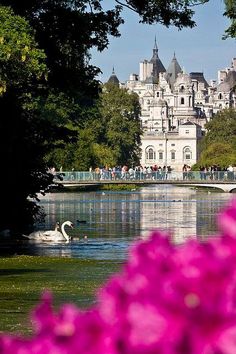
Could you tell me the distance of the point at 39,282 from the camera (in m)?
17.0

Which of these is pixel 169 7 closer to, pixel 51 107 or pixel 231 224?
pixel 231 224

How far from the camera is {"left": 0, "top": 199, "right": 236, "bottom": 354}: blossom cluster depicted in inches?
67.4

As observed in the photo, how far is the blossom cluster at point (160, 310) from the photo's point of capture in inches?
67.4

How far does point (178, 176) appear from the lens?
105875mm

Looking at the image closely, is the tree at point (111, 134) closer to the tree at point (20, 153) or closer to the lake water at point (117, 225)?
the lake water at point (117, 225)

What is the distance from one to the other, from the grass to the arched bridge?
7010cm

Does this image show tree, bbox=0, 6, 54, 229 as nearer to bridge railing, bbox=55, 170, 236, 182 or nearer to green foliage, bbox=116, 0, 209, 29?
green foliage, bbox=116, 0, 209, 29

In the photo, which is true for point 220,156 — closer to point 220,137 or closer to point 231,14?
point 220,137

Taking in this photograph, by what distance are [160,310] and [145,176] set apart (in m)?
103

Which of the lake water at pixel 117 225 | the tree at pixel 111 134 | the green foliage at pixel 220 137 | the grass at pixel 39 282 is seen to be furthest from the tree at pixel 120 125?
the grass at pixel 39 282

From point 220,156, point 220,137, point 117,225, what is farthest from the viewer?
point 220,137

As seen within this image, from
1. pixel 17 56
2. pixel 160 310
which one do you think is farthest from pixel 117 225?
pixel 160 310

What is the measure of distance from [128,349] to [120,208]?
61.3 m

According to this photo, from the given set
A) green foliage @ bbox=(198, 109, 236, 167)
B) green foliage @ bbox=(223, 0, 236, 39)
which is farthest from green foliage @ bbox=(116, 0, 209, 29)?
green foliage @ bbox=(198, 109, 236, 167)
